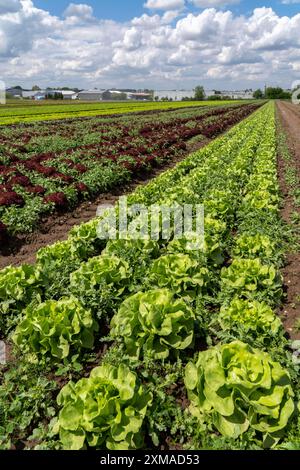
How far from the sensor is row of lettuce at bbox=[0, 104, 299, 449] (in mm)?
3287

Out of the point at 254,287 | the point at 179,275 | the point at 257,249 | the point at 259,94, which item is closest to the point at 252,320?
the point at 254,287

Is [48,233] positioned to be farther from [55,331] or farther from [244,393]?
[244,393]

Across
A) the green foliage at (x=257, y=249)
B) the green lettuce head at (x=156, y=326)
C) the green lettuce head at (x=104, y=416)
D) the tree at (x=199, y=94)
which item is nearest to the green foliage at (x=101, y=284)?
the green lettuce head at (x=156, y=326)

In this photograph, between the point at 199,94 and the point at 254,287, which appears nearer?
the point at 254,287

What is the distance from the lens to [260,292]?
17.4 ft

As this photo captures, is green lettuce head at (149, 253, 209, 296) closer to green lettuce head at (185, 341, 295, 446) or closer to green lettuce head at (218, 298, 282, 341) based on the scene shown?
green lettuce head at (218, 298, 282, 341)

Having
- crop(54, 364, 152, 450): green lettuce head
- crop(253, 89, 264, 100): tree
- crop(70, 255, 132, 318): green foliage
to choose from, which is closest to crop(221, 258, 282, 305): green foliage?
crop(70, 255, 132, 318): green foliage

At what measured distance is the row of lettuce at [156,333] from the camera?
10.8 feet

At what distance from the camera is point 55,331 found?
4.30 metres

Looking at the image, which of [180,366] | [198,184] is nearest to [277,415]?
[180,366]

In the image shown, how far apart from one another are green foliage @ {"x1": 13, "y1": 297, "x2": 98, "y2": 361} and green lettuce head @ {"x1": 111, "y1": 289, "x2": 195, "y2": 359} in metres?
0.42

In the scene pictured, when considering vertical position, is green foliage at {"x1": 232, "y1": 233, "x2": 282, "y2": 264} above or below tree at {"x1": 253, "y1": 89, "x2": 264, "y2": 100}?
below

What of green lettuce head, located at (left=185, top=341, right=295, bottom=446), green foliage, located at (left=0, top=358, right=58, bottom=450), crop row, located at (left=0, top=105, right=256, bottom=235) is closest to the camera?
green lettuce head, located at (left=185, top=341, right=295, bottom=446)

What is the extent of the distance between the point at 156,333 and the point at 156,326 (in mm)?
77
